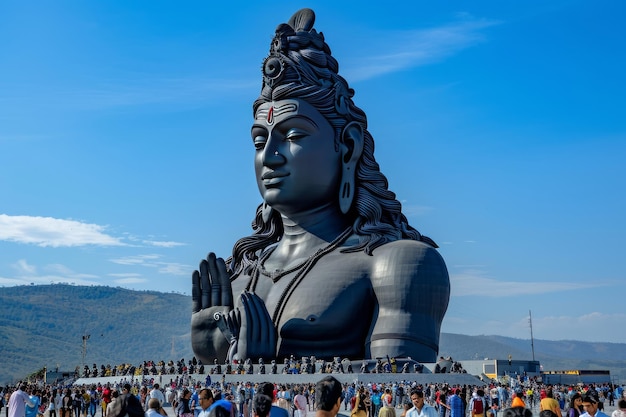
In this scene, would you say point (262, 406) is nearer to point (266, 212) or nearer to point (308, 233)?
point (308, 233)

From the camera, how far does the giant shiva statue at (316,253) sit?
91.1 feet

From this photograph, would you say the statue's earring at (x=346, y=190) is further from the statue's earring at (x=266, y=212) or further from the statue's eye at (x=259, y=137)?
the statue's earring at (x=266, y=212)

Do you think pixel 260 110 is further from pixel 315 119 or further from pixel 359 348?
pixel 359 348

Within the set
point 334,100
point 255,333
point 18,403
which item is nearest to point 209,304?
point 255,333

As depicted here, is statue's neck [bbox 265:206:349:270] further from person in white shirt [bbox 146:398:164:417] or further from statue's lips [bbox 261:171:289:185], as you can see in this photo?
person in white shirt [bbox 146:398:164:417]

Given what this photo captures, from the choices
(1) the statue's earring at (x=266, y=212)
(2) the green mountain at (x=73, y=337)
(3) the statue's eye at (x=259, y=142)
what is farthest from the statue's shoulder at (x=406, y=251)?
(2) the green mountain at (x=73, y=337)

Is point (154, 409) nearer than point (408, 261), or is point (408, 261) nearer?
point (154, 409)

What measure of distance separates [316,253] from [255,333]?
12.2 feet

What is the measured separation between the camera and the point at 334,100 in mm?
30422

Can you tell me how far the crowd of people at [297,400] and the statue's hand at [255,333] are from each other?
6.02ft

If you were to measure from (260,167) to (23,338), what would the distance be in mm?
139482

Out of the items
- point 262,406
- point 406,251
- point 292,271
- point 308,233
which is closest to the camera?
point 262,406

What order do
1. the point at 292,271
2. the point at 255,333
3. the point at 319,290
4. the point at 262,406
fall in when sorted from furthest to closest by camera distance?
the point at 292,271, the point at 319,290, the point at 255,333, the point at 262,406

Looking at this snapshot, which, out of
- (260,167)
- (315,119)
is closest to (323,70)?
(315,119)
